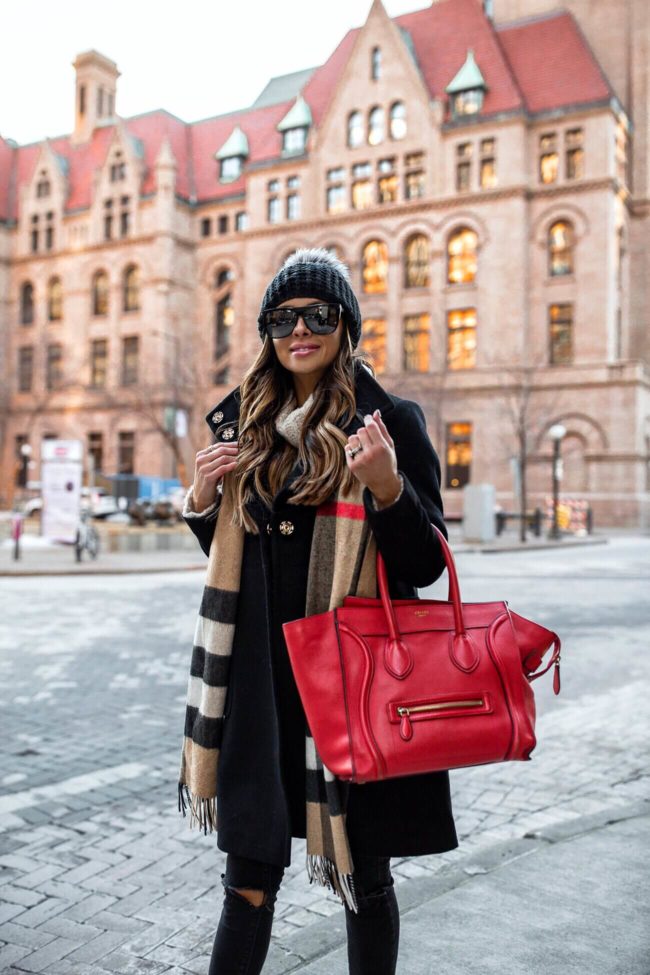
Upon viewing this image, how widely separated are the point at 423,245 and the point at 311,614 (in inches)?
1828

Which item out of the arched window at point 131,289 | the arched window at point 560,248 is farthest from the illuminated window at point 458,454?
the arched window at point 131,289

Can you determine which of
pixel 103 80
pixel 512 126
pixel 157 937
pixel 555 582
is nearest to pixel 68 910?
pixel 157 937

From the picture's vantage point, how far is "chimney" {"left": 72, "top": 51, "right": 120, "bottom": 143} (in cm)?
6347

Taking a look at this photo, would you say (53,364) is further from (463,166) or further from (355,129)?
(463,166)

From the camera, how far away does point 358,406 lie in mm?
2406

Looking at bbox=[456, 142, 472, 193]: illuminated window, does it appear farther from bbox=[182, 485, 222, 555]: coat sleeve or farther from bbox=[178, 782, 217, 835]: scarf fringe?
bbox=[178, 782, 217, 835]: scarf fringe

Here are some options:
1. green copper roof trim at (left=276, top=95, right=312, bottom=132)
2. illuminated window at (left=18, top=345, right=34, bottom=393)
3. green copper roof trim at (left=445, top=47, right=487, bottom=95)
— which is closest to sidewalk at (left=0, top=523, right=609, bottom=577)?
green copper roof trim at (left=445, top=47, right=487, bottom=95)

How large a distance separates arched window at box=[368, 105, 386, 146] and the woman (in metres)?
48.2

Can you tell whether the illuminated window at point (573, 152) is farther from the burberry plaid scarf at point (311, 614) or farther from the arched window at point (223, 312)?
the burberry plaid scarf at point (311, 614)

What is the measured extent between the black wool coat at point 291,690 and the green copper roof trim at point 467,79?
156ft

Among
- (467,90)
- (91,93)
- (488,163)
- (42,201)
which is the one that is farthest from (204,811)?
(91,93)

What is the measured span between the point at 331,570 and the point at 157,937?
182cm

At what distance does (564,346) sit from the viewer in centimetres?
4381

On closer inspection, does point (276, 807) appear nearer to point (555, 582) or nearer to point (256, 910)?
point (256, 910)
